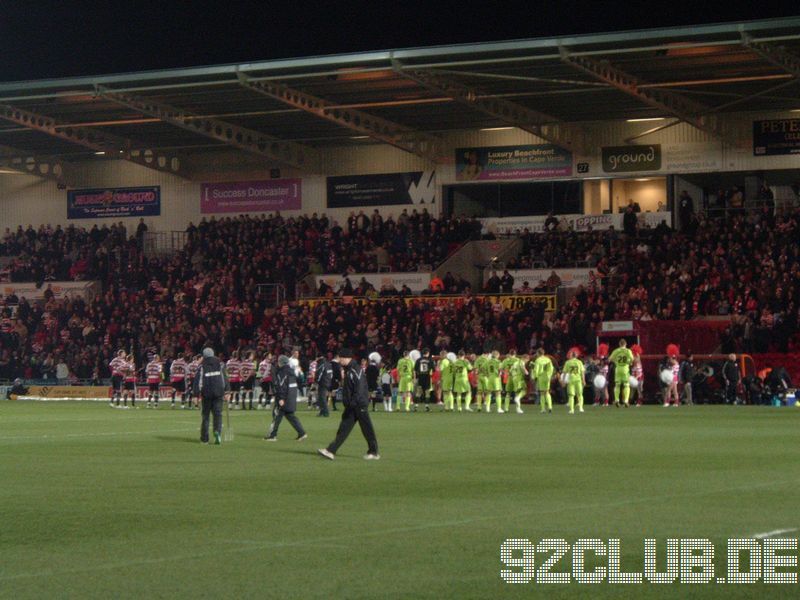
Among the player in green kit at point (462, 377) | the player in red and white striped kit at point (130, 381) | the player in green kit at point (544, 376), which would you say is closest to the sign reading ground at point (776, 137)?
the player in green kit at point (544, 376)

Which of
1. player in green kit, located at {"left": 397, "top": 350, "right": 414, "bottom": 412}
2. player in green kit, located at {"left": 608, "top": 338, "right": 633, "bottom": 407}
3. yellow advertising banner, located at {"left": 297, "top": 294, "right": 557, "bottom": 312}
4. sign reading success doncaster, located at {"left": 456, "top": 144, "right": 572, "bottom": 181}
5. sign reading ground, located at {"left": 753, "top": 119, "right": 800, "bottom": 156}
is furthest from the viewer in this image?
sign reading success doncaster, located at {"left": 456, "top": 144, "right": 572, "bottom": 181}

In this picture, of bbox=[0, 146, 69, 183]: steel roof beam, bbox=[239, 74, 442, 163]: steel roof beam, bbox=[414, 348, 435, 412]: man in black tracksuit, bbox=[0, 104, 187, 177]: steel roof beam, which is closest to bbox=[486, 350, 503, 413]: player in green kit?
bbox=[414, 348, 435, 412]: man in black tracksuit

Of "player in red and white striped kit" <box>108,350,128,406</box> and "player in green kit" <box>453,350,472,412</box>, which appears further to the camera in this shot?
"player in red and white striped kit" <box>108,350,128,406</box>

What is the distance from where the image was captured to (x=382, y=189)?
61.0 metres

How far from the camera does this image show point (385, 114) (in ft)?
180

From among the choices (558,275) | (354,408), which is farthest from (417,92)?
(354,408)

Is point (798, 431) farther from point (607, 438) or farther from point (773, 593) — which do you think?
point (773, 593)

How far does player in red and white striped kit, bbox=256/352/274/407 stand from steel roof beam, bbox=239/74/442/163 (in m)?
10.2

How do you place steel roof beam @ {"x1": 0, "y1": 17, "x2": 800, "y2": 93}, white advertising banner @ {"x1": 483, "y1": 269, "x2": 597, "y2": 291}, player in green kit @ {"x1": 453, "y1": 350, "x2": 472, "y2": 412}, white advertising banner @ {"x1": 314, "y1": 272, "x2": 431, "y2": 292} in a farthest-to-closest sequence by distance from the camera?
1. white advertising banner @ {"x1": 314, "y1": 272, "x2": 431, "y2": 292}
2. white advertising banner @ {"x1": 483, "y1": 269, "x2": 597, "y2": 291}
3. steel roof beam @ {"x1": 0, "y1": 17, "x2": 800, "y2": 93}
4. player in green kit @ {"x1": 453, "y1": 350, "x2": 472, "y2": 412}

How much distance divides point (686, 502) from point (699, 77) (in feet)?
116

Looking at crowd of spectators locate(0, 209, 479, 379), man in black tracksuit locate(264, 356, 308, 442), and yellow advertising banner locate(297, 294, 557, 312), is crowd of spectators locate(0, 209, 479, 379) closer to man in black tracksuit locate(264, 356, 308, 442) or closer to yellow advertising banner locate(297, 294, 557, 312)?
yellow advertising banner locate(297, 294, 557, 312)

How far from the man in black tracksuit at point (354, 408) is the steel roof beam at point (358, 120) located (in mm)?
29277

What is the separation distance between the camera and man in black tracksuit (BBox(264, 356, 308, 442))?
25406 millimetres

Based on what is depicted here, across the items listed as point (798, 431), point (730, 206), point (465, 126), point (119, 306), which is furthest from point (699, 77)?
point (119, 306)
